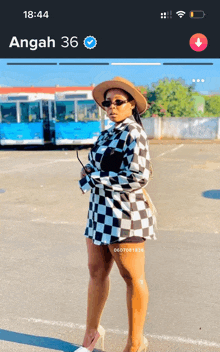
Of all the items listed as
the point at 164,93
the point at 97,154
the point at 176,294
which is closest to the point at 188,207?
the point at 176,294

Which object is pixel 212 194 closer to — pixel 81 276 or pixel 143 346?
pixel 81 276

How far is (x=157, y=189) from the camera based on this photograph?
992 cm

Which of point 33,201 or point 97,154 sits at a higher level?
point 97,154

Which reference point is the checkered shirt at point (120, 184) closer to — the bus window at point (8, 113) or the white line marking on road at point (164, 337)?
the white line marking on road at point (164, 337)

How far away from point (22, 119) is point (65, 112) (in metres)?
2.43

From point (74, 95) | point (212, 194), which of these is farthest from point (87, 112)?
point (212, 194)

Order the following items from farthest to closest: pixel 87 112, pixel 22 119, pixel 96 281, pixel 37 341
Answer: pixel 22 119
pixel 87 112
pixel 37 341
pixel 96 281

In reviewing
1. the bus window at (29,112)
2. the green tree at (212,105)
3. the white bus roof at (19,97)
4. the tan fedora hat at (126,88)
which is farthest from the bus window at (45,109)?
the green tree at (212,105)

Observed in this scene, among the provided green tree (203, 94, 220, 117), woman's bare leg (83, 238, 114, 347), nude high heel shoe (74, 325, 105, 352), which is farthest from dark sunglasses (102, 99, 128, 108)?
green tree (203, 94, 220, 117)

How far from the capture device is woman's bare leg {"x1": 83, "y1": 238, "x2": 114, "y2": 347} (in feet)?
9.75

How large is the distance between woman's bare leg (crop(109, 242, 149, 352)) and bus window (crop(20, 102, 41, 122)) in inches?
803

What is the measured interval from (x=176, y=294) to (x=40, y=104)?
1970 cm

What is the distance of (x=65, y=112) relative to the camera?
21859mm

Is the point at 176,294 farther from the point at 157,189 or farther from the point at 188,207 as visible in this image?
the point at 157,189
